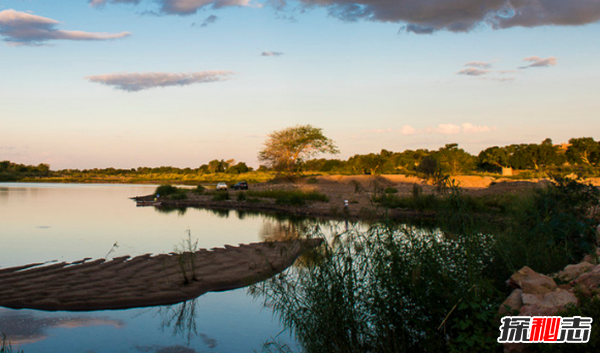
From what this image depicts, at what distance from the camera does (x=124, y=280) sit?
11586 millimetres

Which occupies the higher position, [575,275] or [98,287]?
[575,275]

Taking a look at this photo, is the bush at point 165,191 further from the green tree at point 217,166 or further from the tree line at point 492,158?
the green tree at point 217,166

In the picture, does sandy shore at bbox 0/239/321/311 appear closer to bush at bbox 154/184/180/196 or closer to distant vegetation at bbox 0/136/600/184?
distant vegetation at bbox 0/136/600/184

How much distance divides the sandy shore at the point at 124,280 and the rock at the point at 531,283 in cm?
371

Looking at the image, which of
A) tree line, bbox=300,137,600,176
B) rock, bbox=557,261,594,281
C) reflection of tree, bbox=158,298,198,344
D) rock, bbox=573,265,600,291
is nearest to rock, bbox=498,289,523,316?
rock, bbox=573,265,600,291

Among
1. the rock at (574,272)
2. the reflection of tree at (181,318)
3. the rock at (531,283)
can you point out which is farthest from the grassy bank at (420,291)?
the reflection of tree at (181,318)

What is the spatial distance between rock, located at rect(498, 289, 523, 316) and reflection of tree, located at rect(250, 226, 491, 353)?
0.36m

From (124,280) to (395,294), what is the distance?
8099mm

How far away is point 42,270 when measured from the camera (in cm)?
1262

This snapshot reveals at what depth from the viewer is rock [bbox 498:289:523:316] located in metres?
5.05

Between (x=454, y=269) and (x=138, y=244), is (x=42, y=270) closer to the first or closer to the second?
(x=138, y=244)

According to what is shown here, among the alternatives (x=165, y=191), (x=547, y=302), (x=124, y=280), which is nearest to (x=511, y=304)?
(x=547, y=302)

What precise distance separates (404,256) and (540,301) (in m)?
1.49

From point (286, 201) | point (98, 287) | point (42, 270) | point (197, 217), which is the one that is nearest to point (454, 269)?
point (98, 287)
